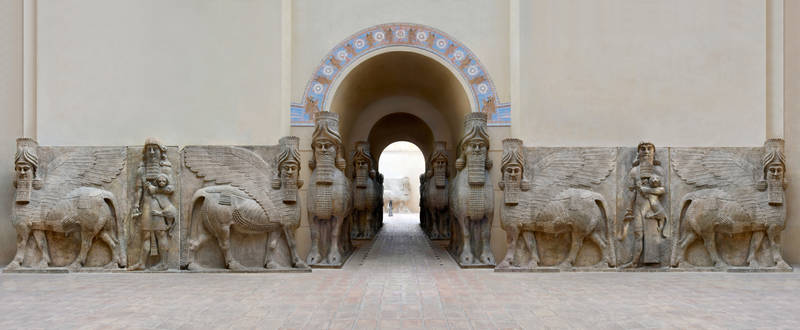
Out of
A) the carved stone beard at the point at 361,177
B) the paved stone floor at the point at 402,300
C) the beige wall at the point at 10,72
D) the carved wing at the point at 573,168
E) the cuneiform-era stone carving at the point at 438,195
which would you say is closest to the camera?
the paved stone floor at the point at 402,300

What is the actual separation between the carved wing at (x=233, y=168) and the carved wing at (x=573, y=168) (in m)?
3.80

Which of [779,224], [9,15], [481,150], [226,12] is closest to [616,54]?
[481,150]

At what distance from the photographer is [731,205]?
645 cm

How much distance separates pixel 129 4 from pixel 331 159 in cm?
423

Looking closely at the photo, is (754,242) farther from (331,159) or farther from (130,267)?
(130,267)

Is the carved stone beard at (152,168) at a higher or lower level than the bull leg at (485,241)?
higher

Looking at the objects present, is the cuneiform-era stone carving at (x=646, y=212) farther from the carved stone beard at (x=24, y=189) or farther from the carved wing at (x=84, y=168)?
the carved stone beard at (x=24, y=189)

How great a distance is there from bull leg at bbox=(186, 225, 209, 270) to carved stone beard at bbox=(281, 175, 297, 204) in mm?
1227

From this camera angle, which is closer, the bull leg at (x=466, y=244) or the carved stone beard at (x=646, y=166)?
the carved stone beard at (x=646, y=166)

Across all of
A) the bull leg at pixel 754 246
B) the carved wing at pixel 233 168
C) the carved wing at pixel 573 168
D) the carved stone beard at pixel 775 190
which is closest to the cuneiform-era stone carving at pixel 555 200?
the carved wing at pixel 573 168

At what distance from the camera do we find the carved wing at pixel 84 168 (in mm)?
6582

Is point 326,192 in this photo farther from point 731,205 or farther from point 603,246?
point 731,205

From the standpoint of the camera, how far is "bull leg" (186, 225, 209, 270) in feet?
21.3

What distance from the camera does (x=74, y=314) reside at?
436cm
